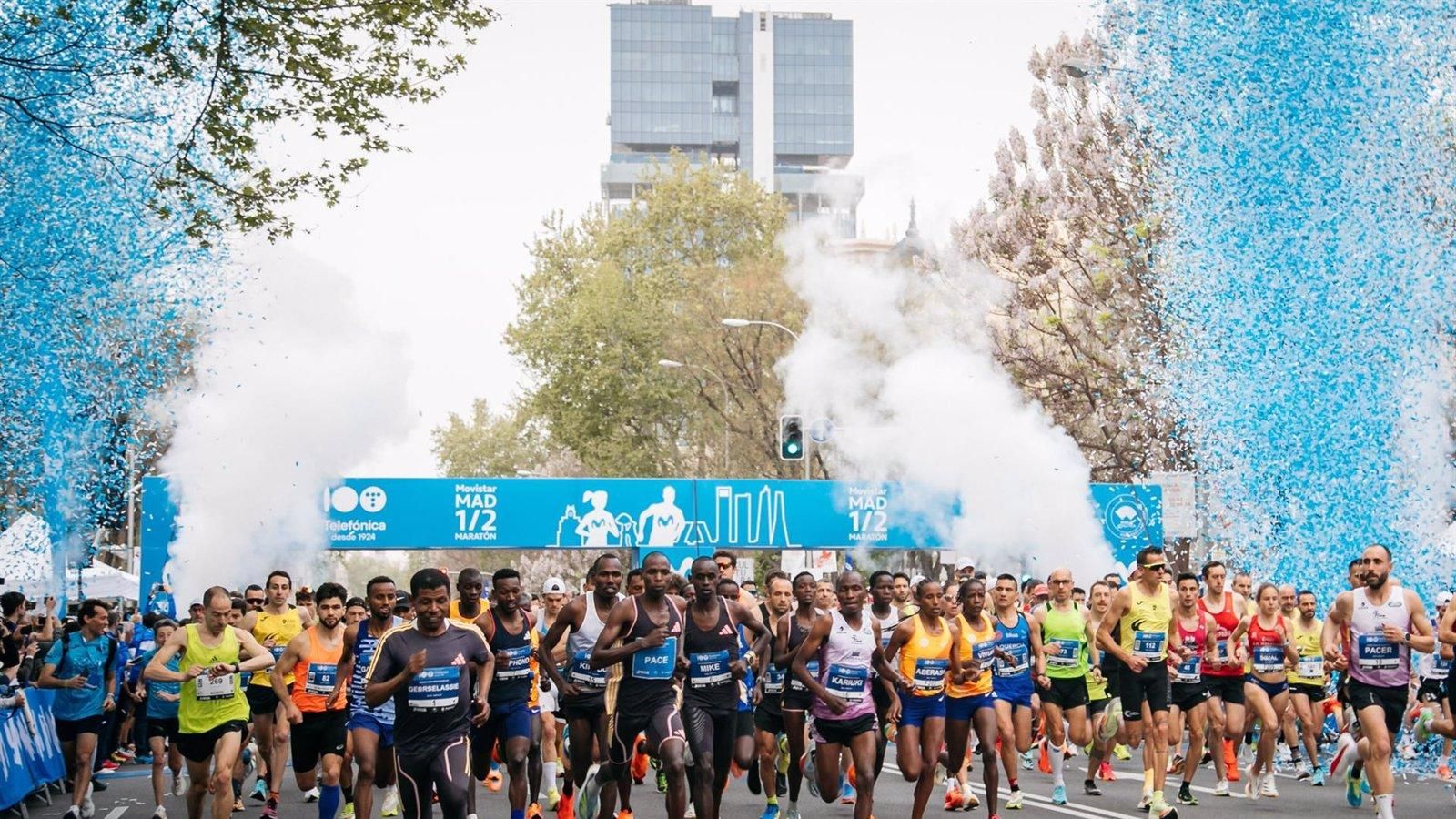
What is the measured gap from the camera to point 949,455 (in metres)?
32.0

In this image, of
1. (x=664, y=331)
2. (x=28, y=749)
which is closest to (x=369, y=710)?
(x=28, y=749)

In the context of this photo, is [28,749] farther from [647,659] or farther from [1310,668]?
[1310,668]

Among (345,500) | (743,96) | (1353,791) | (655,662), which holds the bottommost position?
(1353,791)

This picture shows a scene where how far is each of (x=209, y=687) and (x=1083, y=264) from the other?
23.5m

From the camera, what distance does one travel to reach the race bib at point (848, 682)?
12.3 m

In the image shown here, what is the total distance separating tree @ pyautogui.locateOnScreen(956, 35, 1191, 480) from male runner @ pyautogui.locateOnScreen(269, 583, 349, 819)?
67.6 feet

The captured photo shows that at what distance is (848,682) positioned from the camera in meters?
12.3

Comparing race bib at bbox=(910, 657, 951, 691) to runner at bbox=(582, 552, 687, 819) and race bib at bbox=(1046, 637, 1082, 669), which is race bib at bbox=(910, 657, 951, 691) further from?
race bib at bbox=(1046, 637, 1082, 669)

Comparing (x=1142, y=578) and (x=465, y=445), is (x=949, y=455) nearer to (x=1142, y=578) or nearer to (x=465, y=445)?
(x=1142, y=578)

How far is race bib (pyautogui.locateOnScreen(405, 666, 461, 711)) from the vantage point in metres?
10.1

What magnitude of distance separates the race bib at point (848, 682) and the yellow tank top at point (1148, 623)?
118 inches

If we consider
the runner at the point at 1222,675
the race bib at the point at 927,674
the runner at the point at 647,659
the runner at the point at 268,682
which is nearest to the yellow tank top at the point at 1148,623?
the runner at the point at 1222,675

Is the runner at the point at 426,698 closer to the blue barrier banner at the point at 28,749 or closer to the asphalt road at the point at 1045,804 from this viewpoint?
the asphalt road at the point at 1045,804

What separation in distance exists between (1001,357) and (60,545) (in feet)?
53.9
